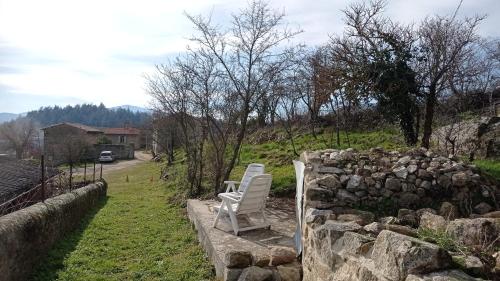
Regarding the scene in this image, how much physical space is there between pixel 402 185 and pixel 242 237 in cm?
227

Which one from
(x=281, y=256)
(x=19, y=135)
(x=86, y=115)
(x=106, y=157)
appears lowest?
(x=106, y=157)

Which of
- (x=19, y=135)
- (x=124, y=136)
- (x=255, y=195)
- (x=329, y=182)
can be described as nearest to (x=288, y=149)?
(x=255, y=195)

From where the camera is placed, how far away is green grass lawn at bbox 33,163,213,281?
224 inches

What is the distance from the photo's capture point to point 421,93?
10.1 m

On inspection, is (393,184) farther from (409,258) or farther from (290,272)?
(409,258)

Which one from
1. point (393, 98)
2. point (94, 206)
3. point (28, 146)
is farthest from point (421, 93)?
point (28, 146)

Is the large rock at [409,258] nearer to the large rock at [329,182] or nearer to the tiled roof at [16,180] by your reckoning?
the large rock at [329,182]

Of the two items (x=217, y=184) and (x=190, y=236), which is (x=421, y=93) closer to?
(x=217, y=184)

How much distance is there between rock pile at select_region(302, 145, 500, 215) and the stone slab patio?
3.22ft

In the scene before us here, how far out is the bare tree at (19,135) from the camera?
143 feet

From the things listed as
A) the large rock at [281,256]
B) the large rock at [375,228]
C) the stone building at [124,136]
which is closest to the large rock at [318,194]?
the large rock at [281,256]

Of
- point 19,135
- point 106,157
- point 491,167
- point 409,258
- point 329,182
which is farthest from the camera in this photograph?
point 19,135

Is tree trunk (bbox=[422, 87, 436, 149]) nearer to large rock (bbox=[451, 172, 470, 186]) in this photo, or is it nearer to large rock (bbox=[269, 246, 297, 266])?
large rock (bbox=[451, 172, 470, 186])

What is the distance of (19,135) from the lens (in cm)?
4566
